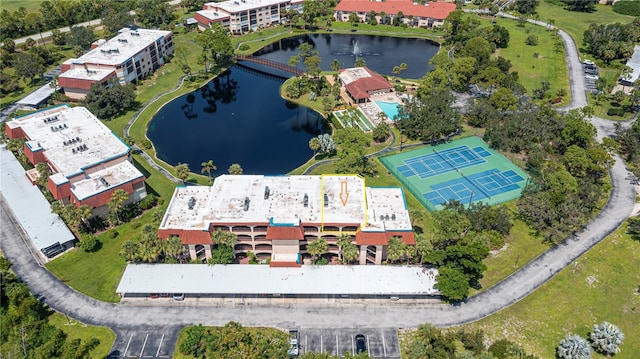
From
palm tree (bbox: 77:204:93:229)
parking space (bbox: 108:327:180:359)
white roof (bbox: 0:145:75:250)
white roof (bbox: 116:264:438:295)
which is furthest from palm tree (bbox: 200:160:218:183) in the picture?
parking space (bbox: 108:327:180:359)

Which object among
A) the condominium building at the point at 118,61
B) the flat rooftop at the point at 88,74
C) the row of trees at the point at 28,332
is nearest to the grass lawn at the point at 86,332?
the row of trees at the point at 28,332

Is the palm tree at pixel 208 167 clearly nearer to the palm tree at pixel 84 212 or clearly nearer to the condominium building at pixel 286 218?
the condominium building at pixel 286 218

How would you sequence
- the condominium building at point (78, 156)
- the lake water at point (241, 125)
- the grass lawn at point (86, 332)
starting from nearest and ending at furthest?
the grass lawn at point (86, 332) < the condominium building at point (78, 156) < the lake water at point (241, 125)

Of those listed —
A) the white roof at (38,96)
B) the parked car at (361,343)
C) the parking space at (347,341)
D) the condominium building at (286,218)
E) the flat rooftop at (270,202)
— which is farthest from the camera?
the white roof at (38,96)

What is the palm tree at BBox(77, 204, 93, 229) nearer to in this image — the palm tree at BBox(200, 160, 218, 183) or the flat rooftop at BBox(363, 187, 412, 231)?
the palm tree at BBox(200, 160, 218, 183)

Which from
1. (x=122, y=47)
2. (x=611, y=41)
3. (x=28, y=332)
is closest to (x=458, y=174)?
(x=28, y=332)

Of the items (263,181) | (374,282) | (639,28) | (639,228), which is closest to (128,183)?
(263,181)

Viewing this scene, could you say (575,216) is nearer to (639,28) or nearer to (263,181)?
(263,181)
